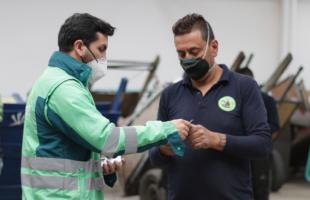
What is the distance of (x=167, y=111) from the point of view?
2.31 metres

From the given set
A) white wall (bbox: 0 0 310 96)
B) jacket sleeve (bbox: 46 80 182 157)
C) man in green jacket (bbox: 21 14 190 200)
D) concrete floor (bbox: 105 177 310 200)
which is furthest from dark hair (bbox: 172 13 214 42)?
white wall (bbox: 0 0 310 96)

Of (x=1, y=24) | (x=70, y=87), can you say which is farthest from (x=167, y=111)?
(x=1, y=24)

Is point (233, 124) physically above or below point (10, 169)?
above

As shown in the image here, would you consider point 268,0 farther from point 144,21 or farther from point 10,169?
point 10,169

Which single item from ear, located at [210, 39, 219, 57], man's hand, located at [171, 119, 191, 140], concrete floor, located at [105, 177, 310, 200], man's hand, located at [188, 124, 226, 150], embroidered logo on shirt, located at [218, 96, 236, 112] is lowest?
concrete floor, located at [105, 177, 310, 200]

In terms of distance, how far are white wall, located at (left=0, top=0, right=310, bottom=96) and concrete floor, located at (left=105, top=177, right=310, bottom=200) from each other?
2.72m

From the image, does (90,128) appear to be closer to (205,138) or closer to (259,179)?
(205,138)

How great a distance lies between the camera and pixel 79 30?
193cm

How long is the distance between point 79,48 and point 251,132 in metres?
0.71

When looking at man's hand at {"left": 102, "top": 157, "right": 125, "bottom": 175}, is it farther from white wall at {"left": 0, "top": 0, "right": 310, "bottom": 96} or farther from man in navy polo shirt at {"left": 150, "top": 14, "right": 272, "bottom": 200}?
white wall at {"left": 0, "top": 0, "right": 310, "bottom": 96}

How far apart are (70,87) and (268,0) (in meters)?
8.53

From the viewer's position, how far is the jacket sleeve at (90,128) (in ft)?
5.95

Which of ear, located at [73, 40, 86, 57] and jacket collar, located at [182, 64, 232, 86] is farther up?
ear, located at [73, 40, 86, 57]

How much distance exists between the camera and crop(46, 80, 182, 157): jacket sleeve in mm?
1814
